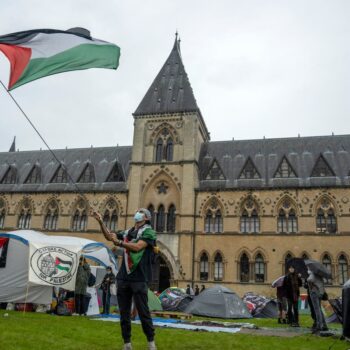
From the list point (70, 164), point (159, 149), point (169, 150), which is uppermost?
point (159, 149)

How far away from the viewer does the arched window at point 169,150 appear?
36.7m

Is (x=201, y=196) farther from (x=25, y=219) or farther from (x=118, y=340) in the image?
(x=118, y=340)

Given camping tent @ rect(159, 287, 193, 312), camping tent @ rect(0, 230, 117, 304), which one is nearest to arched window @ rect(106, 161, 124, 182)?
camping tent @ rect(159, 287, 193, 312)

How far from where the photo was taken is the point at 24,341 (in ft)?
25.8

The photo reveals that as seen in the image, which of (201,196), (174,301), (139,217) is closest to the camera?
(139,217)

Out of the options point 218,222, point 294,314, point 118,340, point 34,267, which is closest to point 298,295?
point 294,314

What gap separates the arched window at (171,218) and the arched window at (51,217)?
1190 centimetres

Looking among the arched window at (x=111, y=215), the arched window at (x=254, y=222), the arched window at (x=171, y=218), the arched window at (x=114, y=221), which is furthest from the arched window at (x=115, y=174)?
the arched window at (x=254, y=222)

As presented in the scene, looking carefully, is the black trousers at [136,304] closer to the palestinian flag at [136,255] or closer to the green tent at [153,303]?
the palestinian flag at [136,255]

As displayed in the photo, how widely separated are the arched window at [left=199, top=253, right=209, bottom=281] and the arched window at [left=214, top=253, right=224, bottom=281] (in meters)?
0.68

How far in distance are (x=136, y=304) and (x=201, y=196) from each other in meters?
27.9

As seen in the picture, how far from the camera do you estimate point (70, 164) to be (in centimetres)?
4253

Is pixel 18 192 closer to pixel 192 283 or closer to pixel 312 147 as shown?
pixel 192 283

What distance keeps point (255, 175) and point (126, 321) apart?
29255mm
